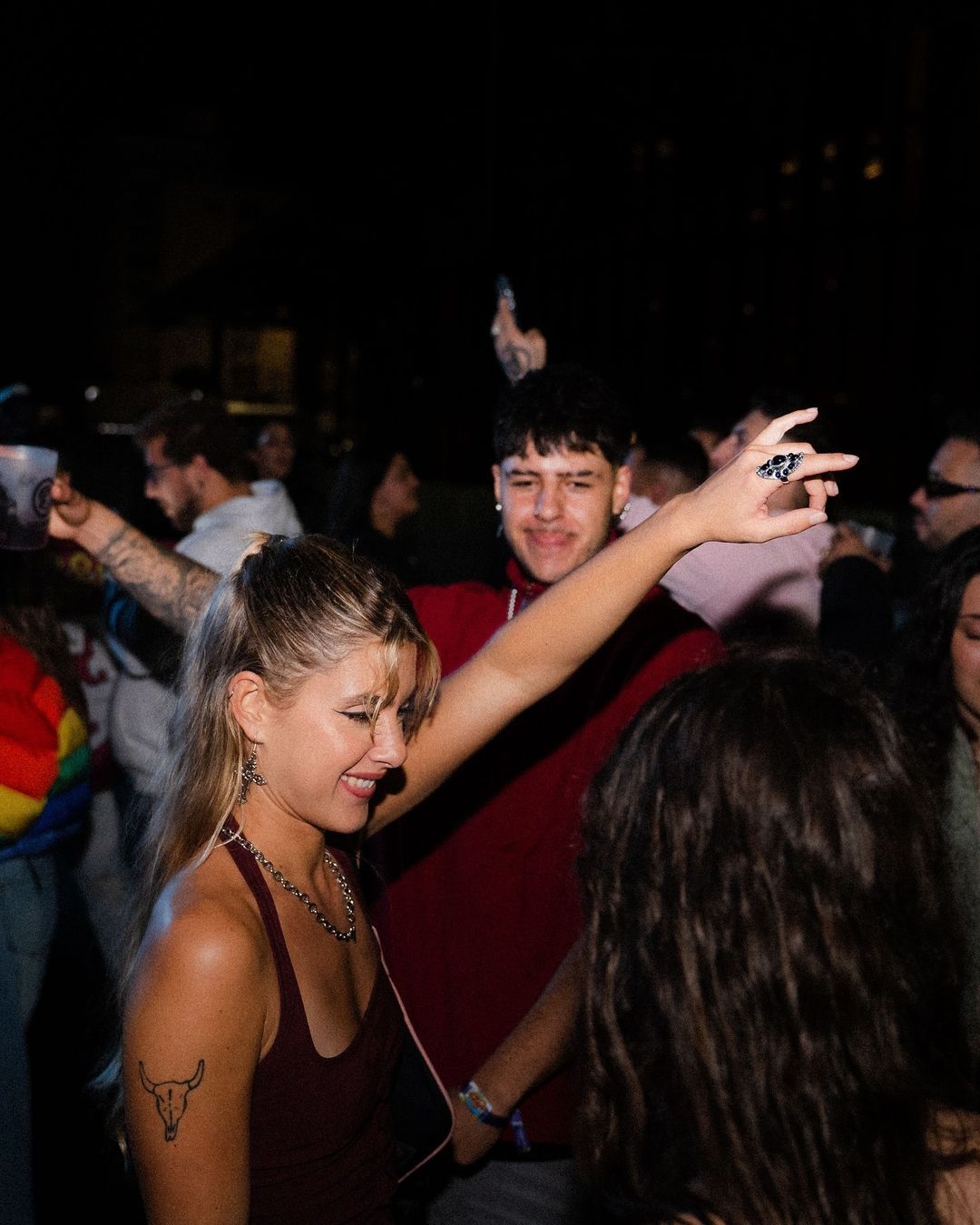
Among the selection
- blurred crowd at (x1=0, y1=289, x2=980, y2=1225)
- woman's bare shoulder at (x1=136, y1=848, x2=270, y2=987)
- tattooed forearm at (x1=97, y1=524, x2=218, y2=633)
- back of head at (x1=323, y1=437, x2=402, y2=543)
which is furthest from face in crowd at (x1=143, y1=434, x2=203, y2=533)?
woman's bare shoulder at (x1=136, y1=848, x2=270, y2=987)

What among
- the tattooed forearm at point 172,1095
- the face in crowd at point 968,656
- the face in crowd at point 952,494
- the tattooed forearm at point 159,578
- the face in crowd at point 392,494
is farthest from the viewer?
the face in crowd at point 392,494

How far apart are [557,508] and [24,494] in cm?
112

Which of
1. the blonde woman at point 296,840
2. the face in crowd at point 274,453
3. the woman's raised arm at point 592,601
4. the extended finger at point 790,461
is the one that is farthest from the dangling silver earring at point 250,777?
the face in crowd at point 274,453

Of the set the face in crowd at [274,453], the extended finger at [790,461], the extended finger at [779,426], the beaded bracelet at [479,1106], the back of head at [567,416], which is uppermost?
the extended finger at [779,426]

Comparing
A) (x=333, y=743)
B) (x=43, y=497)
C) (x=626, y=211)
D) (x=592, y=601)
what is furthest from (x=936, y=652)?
(x=626, y=211)

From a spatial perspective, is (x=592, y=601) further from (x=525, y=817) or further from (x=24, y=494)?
(x=24, y=494)

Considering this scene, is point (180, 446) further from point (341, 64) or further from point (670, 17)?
point (341, 64)

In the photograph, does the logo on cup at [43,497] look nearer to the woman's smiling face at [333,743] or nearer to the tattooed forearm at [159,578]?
the tattooed forearm at [159,578]

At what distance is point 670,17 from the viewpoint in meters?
10.2

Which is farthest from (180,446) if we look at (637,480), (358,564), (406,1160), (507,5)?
(507,5)

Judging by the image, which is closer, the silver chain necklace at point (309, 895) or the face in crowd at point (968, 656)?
the silver chain necklace at point (309, 895)

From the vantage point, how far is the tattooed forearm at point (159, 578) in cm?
314

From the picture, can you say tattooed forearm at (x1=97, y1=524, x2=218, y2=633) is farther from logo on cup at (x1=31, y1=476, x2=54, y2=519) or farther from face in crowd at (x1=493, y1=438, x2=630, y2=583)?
face in crowd at (x1=493, y1=438, x2=630, y2=583)

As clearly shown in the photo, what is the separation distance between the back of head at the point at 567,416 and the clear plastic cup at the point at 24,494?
3.25ft
